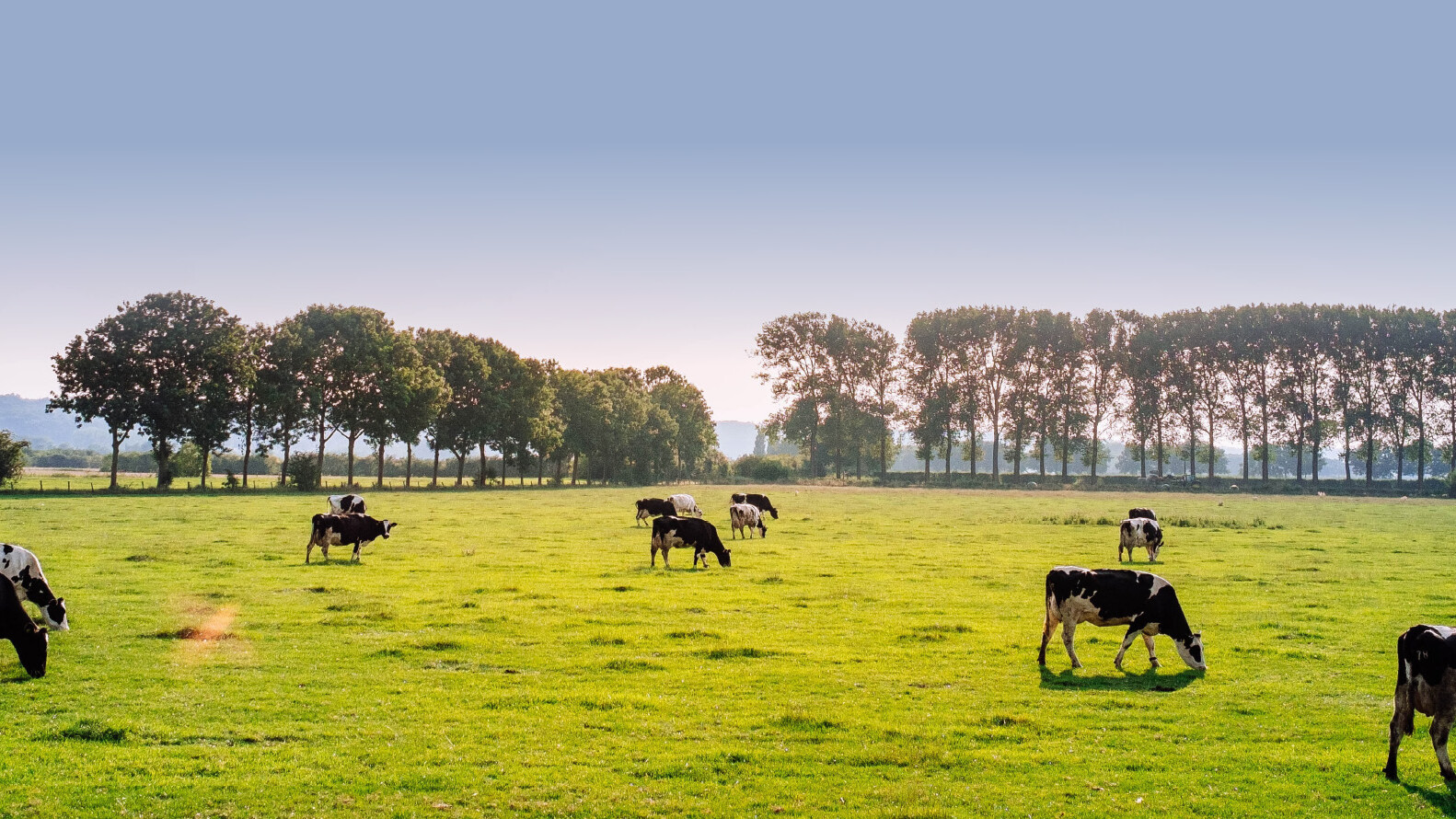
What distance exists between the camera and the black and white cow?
1012cm

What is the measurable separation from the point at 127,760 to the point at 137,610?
11111mm

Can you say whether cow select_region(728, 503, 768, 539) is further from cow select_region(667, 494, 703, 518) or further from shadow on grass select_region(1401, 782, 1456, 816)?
shadow on grass select_region(1401, 782, 1456, 816)

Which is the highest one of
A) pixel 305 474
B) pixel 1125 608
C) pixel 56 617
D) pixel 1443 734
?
pixel 1125 608

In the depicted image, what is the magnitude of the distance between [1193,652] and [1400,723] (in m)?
5.23

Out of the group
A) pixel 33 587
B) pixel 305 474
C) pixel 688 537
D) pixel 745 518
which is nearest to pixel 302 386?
pixel 305 474

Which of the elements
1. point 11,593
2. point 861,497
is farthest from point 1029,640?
point 861,497

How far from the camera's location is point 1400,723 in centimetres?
1059

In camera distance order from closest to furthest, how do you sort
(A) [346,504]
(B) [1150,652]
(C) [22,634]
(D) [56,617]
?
(C) [22,634], (B) [1150,652], (D) [56,617], (A) [346,504]

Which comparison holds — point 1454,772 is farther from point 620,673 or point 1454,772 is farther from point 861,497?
point 861,497

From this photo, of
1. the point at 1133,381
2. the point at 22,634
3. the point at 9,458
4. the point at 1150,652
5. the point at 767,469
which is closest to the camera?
the point at 22,634

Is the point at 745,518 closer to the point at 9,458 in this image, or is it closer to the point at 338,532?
the point at 338,532

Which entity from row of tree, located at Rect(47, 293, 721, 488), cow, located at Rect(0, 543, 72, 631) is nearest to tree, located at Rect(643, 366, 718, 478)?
row of tree, located at Rect(47, 293, 721, 488)

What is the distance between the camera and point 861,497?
8050 cm

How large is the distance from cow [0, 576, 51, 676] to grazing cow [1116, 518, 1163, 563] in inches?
1247
